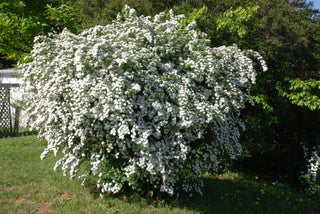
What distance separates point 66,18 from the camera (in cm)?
759

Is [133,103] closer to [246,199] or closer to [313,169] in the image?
[246,199]

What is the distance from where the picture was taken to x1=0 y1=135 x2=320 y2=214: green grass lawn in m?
4.86

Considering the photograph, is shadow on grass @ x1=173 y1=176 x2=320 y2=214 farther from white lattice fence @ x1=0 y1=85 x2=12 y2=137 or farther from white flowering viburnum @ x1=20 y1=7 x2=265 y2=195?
white lattice fence @ x1=0 y1=85 x2=12 y2=137

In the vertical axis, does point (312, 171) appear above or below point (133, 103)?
below

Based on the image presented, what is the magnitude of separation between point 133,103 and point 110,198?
1.51 meters

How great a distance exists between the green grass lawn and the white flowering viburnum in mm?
361

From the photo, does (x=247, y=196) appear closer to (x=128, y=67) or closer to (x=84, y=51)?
(x=128, y=67)

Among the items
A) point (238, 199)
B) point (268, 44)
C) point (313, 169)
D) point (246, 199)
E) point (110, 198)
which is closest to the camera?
point (110, 198)

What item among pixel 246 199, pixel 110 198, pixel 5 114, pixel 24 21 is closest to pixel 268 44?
pixel 246 199

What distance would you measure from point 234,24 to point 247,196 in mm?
3082

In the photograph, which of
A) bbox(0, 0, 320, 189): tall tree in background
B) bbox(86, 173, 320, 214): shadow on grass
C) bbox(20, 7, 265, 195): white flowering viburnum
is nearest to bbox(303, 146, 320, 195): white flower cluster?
bbox(0, 0, 320, 189): tall tree in background

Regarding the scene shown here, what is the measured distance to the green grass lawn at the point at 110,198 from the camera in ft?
15.9

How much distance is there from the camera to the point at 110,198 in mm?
5117

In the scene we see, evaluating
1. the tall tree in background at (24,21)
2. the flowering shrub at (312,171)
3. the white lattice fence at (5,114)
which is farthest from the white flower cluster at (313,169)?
the white lattice fence at (5,114)
